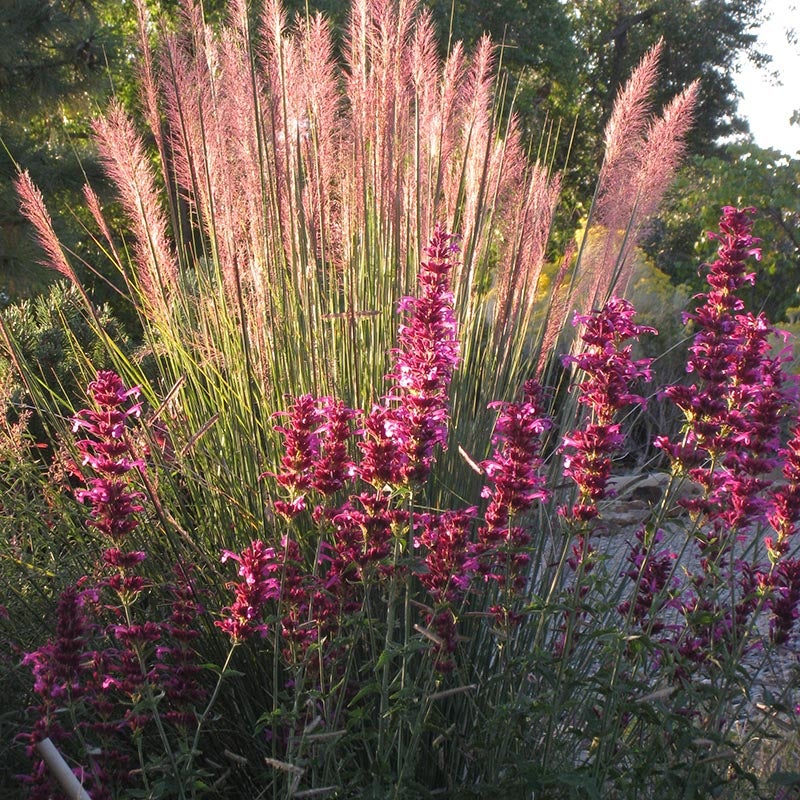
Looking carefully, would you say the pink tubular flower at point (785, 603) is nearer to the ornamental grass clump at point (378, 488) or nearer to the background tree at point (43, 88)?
the ornamental grass clump at point (378, 488)

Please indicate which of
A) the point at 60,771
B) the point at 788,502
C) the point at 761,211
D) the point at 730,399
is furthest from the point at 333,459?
the point at 761,211

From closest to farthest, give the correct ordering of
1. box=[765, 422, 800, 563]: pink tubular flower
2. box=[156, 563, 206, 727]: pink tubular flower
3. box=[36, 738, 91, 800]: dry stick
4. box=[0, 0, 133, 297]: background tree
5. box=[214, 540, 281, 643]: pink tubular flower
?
box=[36, 738, 91, 800]: dry stick → box=[214, 540, 281, 643]: pink tubular flower → box=[156, 563, 206, 727]: pink tubular flower → box=[765, 422, 800, 563]: pink tubular flower → box=[0, 0, 133, 297]: background tree

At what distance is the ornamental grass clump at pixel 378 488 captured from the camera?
1.80m

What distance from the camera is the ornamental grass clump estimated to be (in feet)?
5.92

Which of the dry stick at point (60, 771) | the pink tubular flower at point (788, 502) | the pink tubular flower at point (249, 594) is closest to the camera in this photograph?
the dry stick at point (60, 771)

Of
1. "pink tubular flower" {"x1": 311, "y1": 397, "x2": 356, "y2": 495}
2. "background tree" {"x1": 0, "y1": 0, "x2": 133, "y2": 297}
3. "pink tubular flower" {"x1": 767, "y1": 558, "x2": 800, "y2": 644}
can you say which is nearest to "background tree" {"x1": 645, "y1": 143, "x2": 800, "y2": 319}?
"background tree" {"x1": 0, "y1": 0, "x2": 133, "y2": 297}

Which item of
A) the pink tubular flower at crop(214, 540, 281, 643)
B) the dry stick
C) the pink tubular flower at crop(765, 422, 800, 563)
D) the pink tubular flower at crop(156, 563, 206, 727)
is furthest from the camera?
the pink tubular flower at crop(765, 422, 800, 563)

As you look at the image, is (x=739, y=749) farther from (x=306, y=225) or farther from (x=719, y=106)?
(x=719, y=106)

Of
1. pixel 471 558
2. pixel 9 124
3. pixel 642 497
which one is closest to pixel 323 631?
pixel 471 558

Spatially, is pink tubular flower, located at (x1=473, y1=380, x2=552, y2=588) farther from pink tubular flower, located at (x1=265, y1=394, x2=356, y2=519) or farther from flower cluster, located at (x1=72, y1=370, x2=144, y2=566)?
flower cluster, located at (x1=72, y1=370, x2=144, y2=566)

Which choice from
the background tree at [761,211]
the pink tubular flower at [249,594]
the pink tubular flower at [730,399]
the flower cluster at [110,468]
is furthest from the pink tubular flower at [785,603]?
the background tree at [761,211]

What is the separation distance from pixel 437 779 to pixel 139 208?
163 centimetres

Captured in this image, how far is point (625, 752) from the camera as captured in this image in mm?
1898

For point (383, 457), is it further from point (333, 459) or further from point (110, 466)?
point (110, 466)
